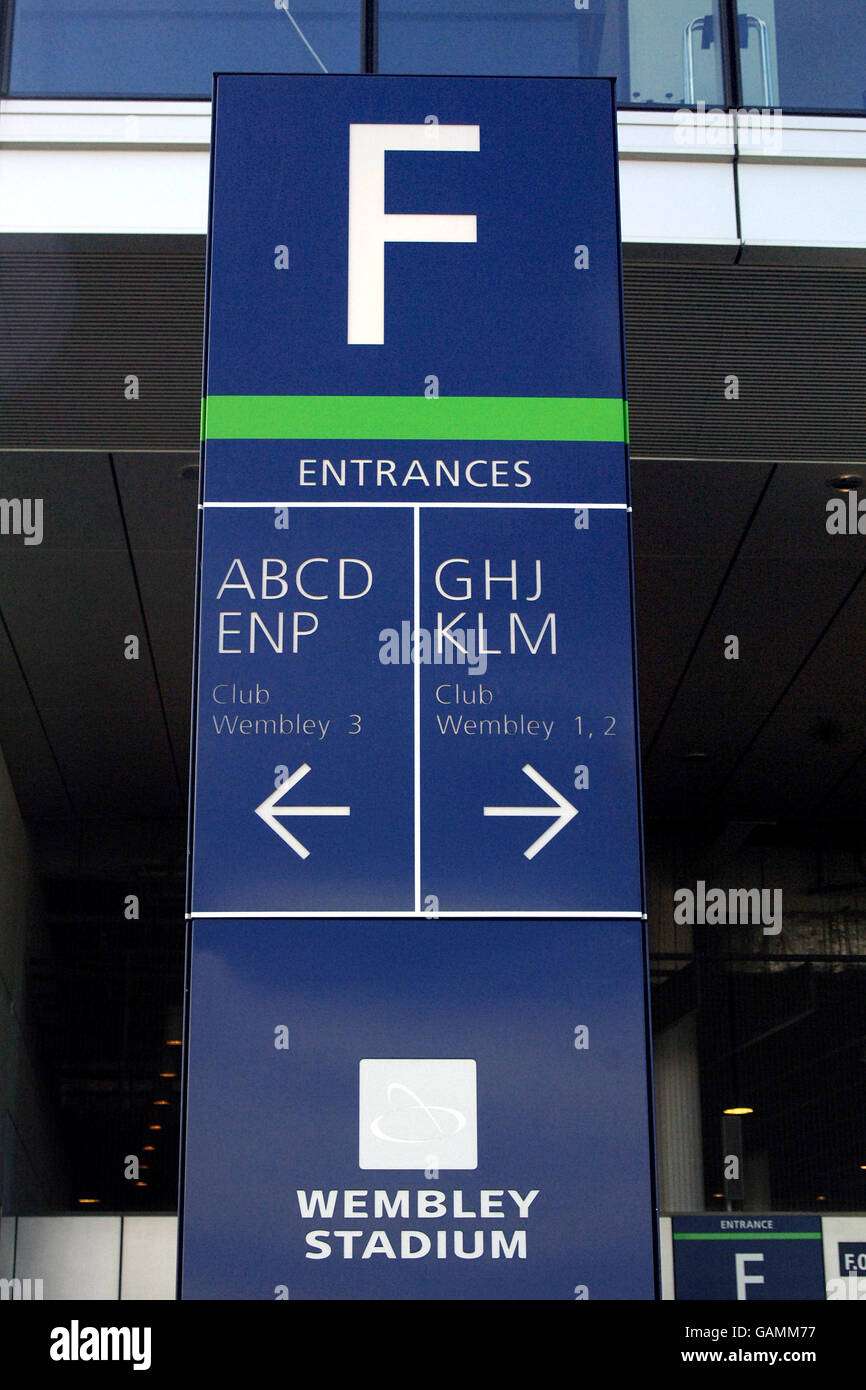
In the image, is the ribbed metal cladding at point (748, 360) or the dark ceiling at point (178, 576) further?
the dark ceiling at point (178, 576)

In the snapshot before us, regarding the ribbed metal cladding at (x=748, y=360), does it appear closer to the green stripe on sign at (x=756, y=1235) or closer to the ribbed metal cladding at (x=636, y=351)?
the ribbed metal cladding at (x=636, y=351)

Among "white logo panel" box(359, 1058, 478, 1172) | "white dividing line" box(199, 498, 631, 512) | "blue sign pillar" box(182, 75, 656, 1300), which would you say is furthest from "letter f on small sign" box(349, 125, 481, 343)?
"white logo panel" box(359, 1058, 478, 1172)

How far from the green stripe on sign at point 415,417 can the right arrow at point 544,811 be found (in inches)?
32.7

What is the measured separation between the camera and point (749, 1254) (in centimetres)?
1034

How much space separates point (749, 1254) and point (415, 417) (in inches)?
315

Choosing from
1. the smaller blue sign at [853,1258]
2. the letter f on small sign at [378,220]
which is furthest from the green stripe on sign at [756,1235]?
the letter f on small sign at [378,220]

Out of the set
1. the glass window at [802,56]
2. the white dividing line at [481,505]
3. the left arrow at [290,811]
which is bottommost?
the left arrow at [290,811]

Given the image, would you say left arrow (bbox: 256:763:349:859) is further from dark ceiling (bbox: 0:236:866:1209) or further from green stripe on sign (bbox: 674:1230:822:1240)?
green stripe on sign (bbox: 674:1230:822:1240)

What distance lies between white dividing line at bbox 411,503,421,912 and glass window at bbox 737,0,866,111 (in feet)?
10.5

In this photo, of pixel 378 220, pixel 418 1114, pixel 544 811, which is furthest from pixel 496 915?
pixel 378 220

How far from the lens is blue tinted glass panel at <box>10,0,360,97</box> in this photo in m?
6.05

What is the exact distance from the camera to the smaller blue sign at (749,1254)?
33.7ft

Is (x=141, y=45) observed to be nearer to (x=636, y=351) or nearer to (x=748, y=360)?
(x=636, y=351)
